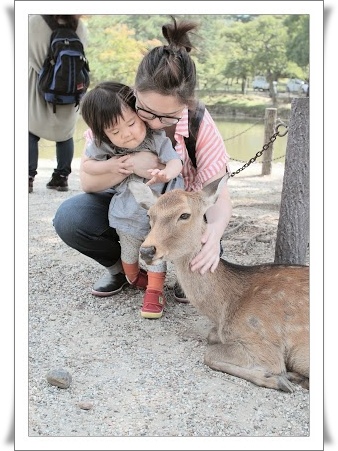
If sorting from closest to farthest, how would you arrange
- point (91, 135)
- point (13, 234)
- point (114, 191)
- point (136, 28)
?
1. point (13, 234)
2. point (91, 135)
3. point (114, 191)
4. point (136, 28)

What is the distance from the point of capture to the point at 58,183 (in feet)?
26.3

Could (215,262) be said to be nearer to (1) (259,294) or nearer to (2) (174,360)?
(1) (259,294)

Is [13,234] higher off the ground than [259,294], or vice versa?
[13,234]

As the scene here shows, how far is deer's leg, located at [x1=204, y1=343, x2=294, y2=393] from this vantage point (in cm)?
326

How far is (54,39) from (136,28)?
33.6ft

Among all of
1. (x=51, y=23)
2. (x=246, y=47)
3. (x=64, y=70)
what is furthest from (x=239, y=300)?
(x=246, y=47)

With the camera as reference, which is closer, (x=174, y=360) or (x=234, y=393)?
(x=234, y=393)

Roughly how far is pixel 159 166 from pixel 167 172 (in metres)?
0.22

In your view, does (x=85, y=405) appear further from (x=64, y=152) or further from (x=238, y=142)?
(x=238, y=142)

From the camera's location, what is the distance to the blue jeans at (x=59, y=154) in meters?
7.35

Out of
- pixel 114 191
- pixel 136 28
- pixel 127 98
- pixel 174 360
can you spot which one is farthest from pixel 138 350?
pixel 136 28

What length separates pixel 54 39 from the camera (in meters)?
6.47

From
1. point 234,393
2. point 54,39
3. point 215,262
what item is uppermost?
point 54,39

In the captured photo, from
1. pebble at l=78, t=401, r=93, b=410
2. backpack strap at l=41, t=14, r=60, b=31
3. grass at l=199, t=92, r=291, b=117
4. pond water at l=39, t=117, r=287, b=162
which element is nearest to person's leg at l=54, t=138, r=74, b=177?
backpack strap at l=41, t=14, r=60, b=31
